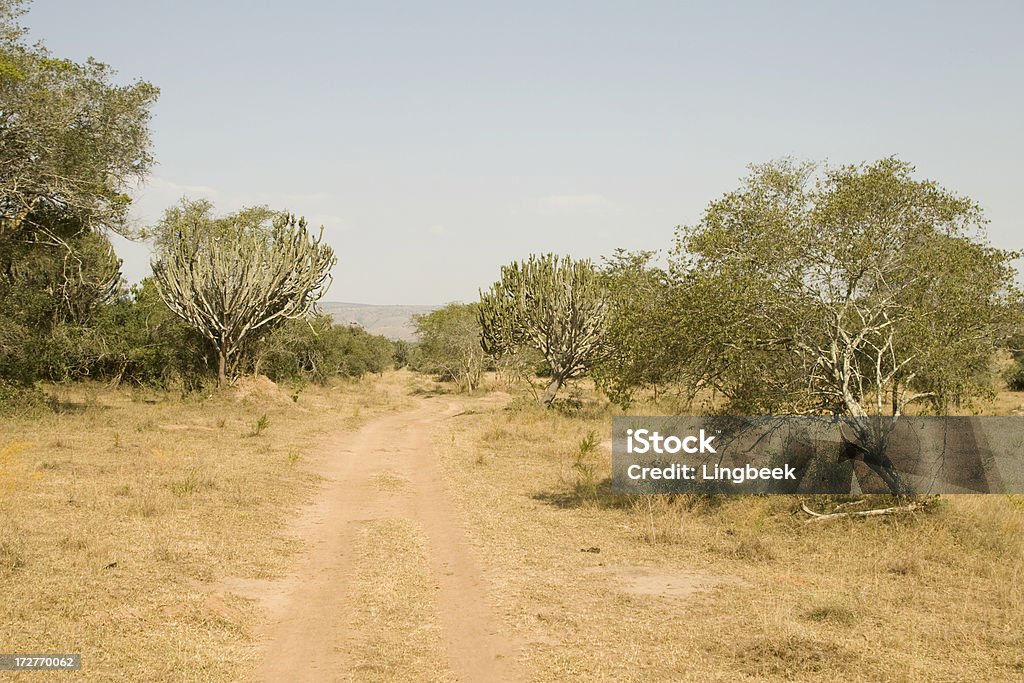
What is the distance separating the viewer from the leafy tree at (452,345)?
3666cm

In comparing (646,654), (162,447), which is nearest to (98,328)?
(162,447)

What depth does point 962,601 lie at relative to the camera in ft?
22.9

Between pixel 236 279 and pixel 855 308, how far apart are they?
19.5 metres

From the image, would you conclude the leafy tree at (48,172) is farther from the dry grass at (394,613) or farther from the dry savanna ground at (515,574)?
the dry grass at (394,613)

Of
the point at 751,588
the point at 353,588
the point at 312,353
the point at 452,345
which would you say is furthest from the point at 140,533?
the point at 452,345

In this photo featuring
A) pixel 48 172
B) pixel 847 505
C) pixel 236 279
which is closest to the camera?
pixel 847 505

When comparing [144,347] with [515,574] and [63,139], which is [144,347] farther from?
[515,574]

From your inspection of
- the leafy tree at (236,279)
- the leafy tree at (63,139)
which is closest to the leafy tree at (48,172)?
the leafy tree at (63,139)

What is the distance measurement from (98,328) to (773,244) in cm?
2016

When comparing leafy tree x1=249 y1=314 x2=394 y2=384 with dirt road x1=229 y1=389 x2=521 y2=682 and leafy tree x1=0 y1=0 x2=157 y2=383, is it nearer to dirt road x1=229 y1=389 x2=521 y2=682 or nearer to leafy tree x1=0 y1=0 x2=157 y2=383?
leafy tree x1=0 y1=0 x2=157 y2=383

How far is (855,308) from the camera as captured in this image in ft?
32.3

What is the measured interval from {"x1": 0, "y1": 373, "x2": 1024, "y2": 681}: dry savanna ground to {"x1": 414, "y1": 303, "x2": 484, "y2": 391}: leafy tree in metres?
18.8

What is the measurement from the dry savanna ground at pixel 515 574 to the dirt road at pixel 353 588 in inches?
2.5

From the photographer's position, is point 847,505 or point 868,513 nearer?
point 868,513
